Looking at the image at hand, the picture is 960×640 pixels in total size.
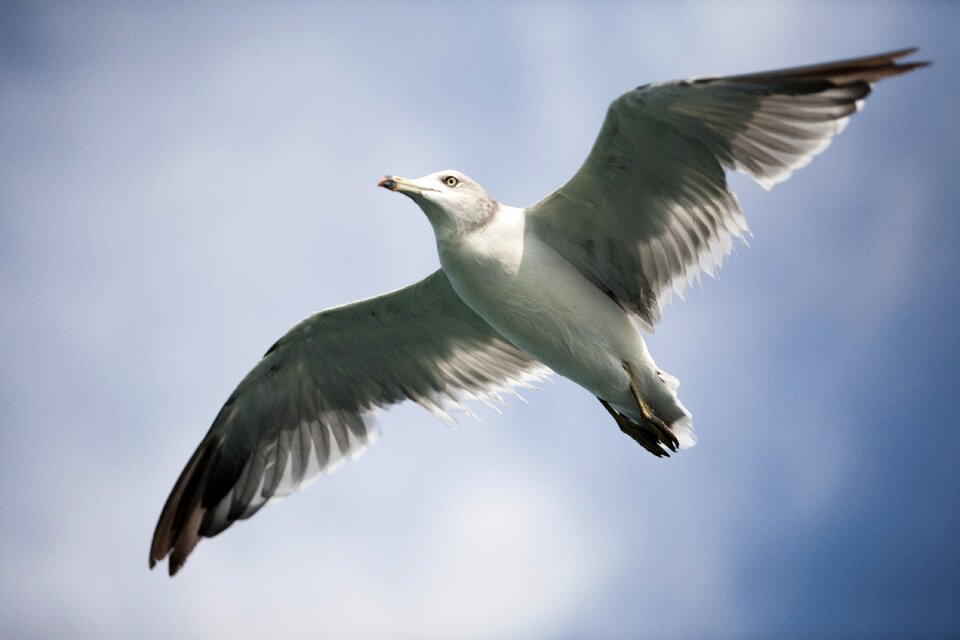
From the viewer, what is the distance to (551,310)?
898 cm

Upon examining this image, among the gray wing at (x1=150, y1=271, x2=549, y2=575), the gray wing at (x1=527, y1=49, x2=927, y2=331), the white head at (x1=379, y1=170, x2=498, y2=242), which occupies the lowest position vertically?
the gray wing at (x1=150, y1=271, x2=549, y2=575)

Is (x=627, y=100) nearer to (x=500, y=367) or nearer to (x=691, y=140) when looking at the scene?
(x=691, y=140)

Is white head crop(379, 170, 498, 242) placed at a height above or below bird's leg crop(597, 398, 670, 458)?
above

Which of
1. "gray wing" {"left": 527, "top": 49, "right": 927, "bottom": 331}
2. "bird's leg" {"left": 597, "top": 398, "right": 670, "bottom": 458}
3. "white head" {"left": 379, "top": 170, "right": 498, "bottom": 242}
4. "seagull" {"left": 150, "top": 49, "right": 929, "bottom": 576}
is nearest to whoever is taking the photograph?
"gray wing" {"left": 527, "top": 49, "right": 927, "bottom": 331}

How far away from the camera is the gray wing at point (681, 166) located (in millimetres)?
7855

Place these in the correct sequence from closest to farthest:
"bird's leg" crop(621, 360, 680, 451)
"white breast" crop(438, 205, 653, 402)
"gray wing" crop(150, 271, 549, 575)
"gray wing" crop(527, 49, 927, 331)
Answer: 1. "gray wing" crop(527, 49, 927, 331)
2. "white breast" crop(438, 205, 653, 402)
3. "bird's leg" crop(621, 360, 680, 451)
4. "gray wing" crop(150, 271, 549, 575)

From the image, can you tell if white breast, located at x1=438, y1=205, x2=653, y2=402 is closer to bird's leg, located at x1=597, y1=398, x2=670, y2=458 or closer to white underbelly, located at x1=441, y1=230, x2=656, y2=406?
white underbelly, located at x1=441, y1=230, x2=656, y2=406

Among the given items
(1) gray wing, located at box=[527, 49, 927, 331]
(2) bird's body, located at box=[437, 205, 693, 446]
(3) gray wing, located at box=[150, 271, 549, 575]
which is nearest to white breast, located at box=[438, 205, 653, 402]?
(2) bird's body, located at box=[437, 205, 693, 446]

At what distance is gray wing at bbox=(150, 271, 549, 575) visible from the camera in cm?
1047

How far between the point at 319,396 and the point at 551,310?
121 inches

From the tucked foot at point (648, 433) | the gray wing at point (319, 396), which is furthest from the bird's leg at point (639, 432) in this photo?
the gray wing at point (319, 396)

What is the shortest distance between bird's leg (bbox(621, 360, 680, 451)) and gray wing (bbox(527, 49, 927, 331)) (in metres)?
0.55

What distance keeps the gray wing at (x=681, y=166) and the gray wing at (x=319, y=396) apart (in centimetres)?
159

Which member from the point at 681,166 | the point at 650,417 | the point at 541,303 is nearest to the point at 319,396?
the point at 541,303
